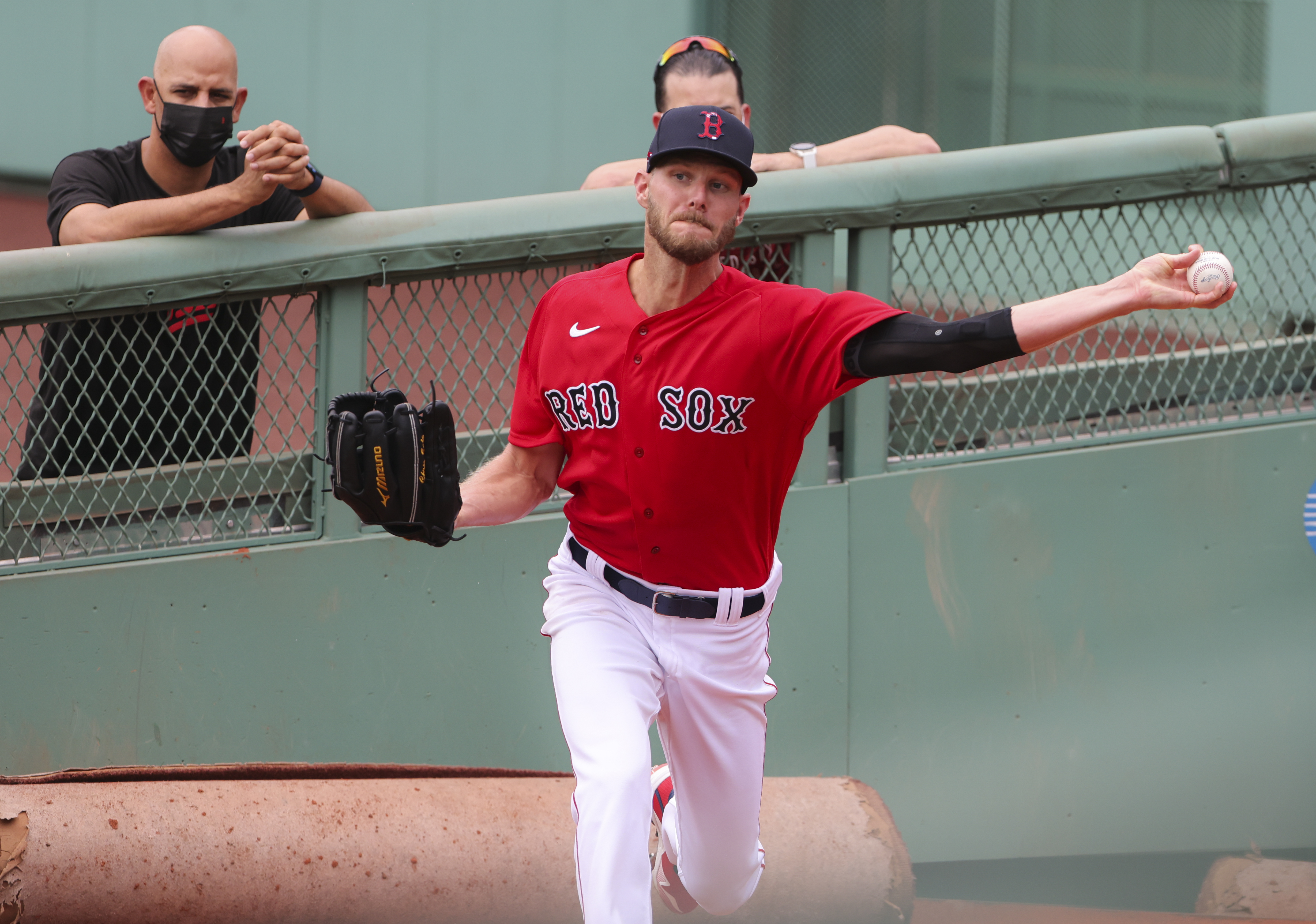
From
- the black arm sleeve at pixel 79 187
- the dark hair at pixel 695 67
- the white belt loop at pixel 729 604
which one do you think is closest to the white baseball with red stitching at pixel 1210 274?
the white belt loop at pixel 729 604

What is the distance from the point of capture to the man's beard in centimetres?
324

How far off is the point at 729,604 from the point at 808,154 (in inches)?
85.1

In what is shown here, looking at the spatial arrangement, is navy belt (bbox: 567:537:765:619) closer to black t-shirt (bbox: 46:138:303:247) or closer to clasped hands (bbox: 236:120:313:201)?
clasped hands (bbox: 236:120:313:201)

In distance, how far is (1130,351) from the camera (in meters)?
5.10

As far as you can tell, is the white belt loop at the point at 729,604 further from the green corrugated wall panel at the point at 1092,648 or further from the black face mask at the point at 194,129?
the black face mask at the point at 194,129

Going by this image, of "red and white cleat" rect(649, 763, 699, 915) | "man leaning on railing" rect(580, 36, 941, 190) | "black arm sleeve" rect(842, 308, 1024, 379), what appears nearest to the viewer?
"black arm sleeve" rect(842, 308, 1024, 379)

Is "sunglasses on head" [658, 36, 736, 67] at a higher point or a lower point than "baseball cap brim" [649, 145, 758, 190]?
higher

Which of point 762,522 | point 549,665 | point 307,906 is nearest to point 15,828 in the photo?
point 307,906

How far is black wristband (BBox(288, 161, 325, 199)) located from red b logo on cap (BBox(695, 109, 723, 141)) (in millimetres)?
1606

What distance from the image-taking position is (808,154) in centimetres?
492

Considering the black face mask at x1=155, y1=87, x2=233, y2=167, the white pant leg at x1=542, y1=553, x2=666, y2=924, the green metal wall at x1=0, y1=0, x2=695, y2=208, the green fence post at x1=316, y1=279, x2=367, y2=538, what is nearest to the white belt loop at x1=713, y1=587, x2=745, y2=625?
the white pant leg at x1=542, y1=553, x2=666, y2=924

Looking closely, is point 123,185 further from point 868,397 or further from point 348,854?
point 868,397

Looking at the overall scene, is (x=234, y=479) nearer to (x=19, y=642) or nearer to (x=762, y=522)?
(x=19, y=642)

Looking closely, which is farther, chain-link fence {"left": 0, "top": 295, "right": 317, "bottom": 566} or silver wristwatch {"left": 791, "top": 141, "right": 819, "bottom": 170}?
silver wristwatch {"left": 791, "top": 141, "right": 819, "bottom": 170}
